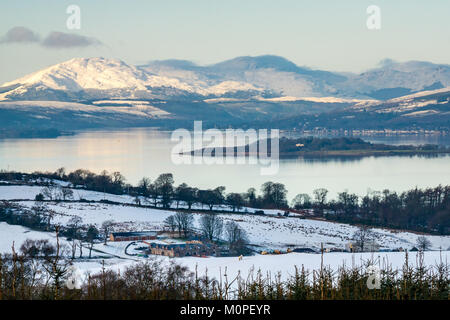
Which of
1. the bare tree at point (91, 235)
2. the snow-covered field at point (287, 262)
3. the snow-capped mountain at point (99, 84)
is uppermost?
the snow-capped mountain at point (99, 84)

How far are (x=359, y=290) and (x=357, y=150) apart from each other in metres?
40.2

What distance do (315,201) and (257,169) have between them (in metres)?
11.7

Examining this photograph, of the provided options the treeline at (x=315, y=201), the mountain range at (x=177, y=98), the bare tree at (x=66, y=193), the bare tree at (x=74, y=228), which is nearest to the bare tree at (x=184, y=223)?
the bare tree at (x=74, y=228)

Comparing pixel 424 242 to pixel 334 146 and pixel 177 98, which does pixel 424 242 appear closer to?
pixel 334 146

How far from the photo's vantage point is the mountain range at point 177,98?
91.4 m

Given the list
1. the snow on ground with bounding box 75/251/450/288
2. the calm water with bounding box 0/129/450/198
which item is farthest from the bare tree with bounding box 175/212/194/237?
the calm water with bounding box 0/129/450/198

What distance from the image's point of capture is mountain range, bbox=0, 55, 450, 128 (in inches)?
3600

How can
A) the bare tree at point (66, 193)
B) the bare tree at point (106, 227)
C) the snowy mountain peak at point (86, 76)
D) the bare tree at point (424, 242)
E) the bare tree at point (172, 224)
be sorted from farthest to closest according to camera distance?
the snowy mountain peak at point (86, 76), the bare tree at point (66, 193), the bare tree at point (172, 224), the bare tree at point (106, 227), the bare tree at point (424, 242)

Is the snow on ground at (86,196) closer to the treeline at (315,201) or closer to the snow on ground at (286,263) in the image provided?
the treeline at (315,201)

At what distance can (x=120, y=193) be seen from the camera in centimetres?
2095

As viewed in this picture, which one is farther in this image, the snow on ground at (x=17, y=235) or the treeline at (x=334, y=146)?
the treeline at (x=334, y=146)

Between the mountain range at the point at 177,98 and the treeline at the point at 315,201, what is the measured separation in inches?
2147

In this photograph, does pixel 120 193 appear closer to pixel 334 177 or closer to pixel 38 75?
Result: pixel 334 177
